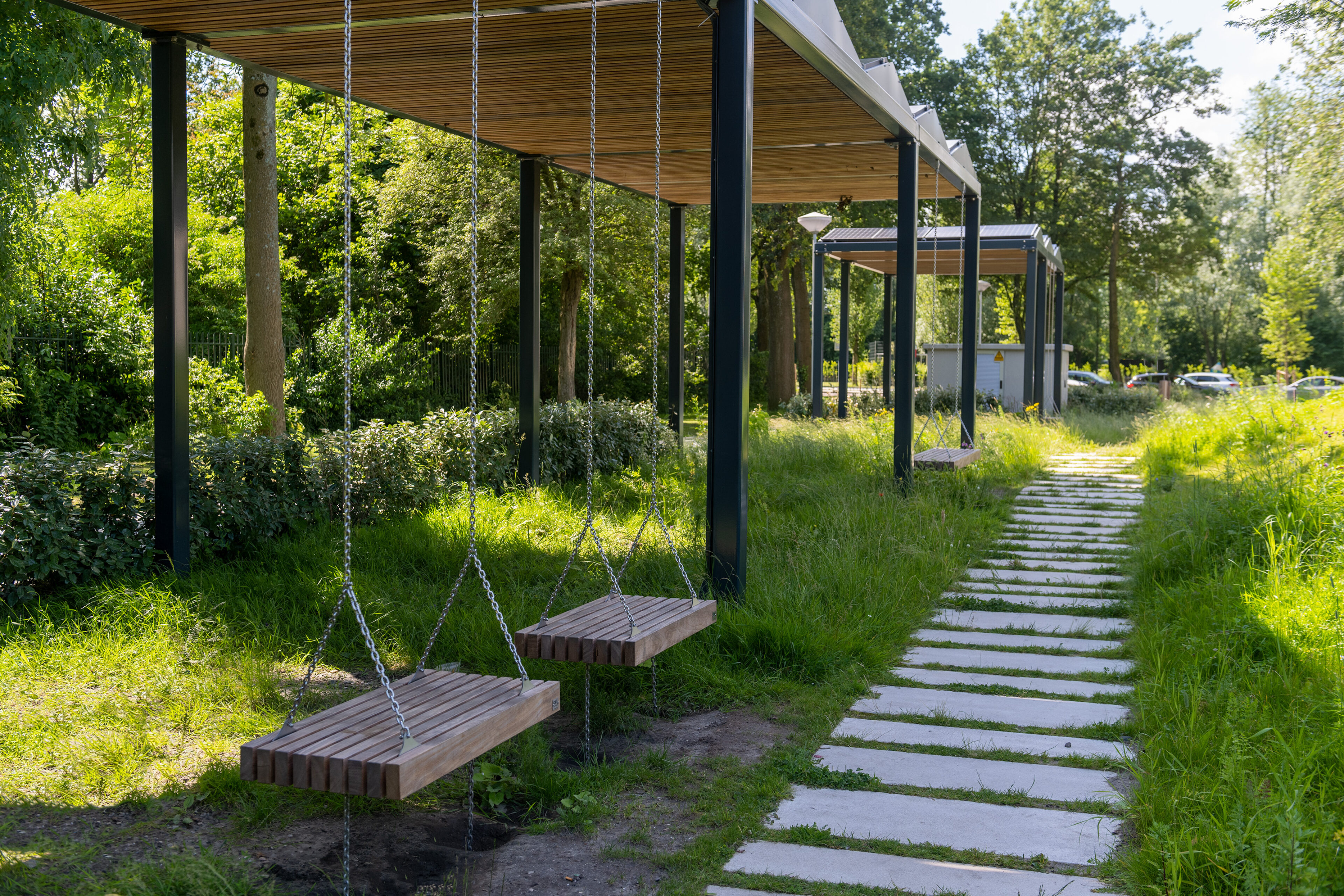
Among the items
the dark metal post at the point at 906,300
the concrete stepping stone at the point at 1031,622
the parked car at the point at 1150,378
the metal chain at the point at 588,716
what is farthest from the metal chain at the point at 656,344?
the parked car at the point at 1150,378

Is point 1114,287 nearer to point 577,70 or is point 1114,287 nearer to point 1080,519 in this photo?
point 1080,519

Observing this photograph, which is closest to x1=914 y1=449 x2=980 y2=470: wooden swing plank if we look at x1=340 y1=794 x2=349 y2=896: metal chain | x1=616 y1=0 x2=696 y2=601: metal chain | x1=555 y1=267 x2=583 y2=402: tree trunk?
x1=616 y1=0 x2=696 y2=601: metal chain

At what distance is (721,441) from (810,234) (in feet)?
67.2

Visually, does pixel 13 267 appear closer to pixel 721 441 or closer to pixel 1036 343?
pixel 721 441

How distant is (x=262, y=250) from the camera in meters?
10.2

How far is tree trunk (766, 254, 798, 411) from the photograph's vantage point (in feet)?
87.1

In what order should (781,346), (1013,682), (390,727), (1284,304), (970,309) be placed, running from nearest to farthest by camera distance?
(390,727)
(1013,682)
(970,309)
(781,346)
(1284,304)

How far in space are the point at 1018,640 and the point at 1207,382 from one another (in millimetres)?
49103

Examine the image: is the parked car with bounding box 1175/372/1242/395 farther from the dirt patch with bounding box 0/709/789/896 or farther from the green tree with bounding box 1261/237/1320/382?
the dirt patch with bounding box 0/709/789/896

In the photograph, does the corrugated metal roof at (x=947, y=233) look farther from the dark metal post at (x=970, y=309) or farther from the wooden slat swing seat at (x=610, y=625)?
the wooden slat swing seat at (x=610, y=625)

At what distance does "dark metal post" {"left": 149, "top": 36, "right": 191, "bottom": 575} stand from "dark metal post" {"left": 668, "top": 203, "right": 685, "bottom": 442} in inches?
313

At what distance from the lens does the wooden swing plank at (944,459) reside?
9562 millimetres

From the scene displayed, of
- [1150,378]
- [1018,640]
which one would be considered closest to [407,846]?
[1018,640]

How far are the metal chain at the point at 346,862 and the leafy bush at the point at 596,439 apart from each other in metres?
7.61
